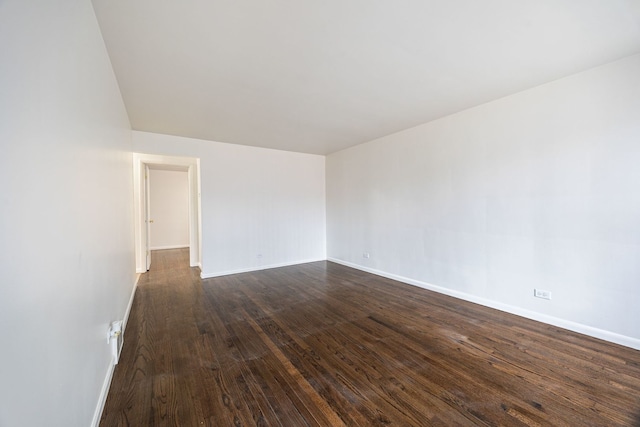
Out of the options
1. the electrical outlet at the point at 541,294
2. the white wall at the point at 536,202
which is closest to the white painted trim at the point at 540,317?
the white wall at the point at 536,202

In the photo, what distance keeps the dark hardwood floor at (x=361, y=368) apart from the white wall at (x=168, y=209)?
5555mm

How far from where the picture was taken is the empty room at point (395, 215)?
3.48 feet

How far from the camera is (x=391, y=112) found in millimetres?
3492

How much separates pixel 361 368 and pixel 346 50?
8.68 feet

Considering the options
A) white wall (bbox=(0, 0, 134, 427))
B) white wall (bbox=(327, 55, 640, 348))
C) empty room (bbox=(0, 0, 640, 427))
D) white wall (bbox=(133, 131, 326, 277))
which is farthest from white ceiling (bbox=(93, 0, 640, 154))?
white wall (bbox=(133, 131, 326, 277))

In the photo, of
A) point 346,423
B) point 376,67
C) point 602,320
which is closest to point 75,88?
point 376,67

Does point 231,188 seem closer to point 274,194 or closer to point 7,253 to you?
point 274,194

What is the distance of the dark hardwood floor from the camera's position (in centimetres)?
161

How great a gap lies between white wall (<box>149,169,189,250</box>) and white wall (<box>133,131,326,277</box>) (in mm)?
4328

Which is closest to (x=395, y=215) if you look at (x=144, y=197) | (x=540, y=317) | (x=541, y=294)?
(x=541, y=294)

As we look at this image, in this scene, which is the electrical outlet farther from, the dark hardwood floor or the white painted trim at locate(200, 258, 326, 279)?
the white painted trim at locate(200, 258, 326, 279)

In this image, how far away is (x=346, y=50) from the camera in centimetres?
211

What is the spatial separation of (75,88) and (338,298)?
11.0 ft

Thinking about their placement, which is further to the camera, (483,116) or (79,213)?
(483,116)
